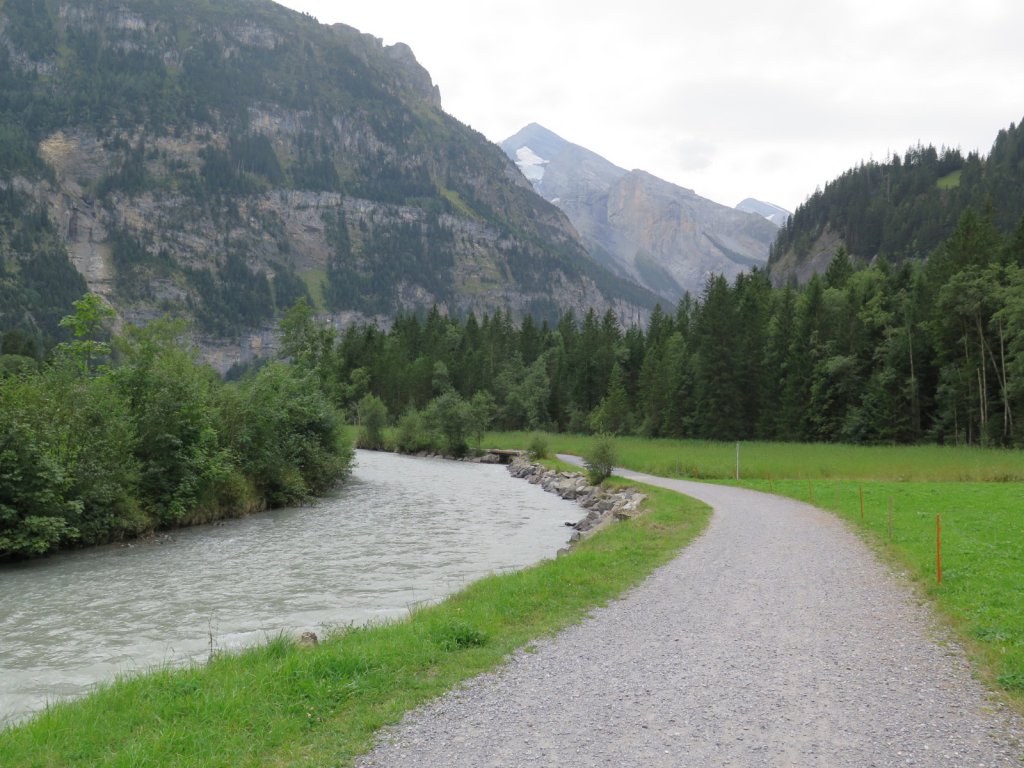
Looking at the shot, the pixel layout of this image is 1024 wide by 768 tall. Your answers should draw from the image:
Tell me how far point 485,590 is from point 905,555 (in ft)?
33.3

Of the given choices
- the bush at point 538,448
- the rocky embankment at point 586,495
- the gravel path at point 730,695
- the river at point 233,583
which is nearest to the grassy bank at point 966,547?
the gravel path at point 730,695

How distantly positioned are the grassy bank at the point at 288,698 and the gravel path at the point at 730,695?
0.50 m

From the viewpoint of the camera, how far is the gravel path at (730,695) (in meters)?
6.07

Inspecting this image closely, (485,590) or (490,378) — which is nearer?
(485,590)

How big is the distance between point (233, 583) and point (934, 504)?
78.2 feet

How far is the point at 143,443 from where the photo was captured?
89.2 ft

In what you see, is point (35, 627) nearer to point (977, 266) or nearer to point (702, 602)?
point (702, 602)

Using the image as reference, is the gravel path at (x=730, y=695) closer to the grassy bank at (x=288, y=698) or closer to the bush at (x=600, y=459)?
the grassy bank at (x=288, y=698)

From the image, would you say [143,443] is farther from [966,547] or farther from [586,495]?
[966,547]

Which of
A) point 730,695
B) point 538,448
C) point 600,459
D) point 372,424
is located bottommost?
point 538,448

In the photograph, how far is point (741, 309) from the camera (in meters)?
78.3

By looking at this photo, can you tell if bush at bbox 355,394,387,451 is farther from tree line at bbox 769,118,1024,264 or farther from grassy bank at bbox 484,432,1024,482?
tree line at bbox 769,118,1024,264

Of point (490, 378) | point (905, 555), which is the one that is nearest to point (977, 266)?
point (905, 555)

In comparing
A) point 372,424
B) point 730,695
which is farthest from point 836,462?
point 372,424
